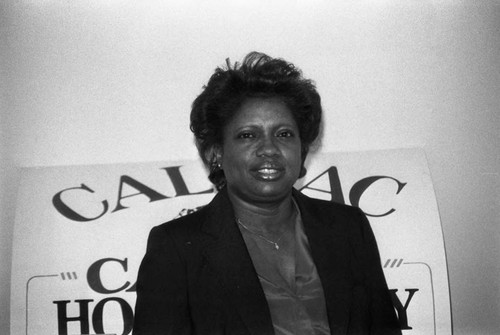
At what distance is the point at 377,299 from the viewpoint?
3.97 ft

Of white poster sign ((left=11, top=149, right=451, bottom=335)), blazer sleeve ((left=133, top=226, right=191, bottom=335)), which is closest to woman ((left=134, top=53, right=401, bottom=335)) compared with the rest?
blazer sleeve ((left=133, top=226, right=191, bottom=335))

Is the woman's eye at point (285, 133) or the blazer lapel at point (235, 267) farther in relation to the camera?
the woman's eye at point (285, 133)

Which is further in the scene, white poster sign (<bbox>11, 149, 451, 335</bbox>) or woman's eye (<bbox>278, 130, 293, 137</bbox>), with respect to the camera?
white poster sign (<bbox>11, 149, 451, 335</bbox>)

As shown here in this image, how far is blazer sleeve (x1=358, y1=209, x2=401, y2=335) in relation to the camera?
1.19 m

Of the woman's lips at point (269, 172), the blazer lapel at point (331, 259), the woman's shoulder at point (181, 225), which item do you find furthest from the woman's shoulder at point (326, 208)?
the woman's shoulder at point (181, 225)

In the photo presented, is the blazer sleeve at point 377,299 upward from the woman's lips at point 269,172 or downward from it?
downward

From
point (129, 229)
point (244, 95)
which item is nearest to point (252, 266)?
point (244, 95)

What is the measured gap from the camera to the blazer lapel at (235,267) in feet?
3.54

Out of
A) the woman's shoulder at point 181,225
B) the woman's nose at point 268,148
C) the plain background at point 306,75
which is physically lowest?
the woman's shoulder at point 181,225

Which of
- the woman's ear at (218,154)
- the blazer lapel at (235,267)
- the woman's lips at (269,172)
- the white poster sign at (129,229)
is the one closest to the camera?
the blazer lapel at (235,267)

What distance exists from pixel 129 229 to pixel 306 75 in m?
0.69

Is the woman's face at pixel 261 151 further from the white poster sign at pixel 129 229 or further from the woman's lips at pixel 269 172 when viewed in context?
the white poster sign at pixel 129 229

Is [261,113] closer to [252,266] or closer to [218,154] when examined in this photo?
[218,154]

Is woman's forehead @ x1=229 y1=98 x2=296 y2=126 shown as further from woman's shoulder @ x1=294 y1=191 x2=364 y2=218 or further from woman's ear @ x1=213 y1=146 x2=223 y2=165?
woman's shoulder @ x1=294 y1=191 x2=364 y2=218
